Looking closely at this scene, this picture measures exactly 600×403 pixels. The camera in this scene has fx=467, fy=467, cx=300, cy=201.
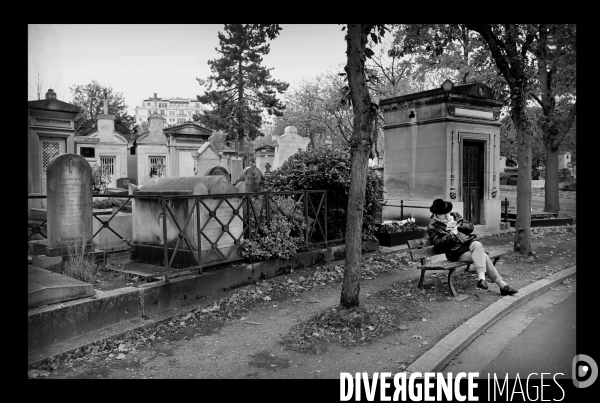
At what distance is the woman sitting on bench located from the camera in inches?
297

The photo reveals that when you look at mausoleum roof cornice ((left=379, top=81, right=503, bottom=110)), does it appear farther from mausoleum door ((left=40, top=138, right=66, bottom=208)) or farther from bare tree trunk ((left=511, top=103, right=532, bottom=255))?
mausoleum door ((left=40, top=138, right=66, bottom=208))

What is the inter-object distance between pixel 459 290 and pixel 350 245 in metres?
2.84

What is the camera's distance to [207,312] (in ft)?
20.9

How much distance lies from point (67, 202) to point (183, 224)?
208 cm

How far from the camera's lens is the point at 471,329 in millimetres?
5691

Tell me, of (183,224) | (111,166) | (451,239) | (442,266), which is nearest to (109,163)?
(111,166)

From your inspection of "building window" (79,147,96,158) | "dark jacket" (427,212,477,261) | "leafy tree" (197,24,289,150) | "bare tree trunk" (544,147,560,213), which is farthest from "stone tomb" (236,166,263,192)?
"leafy tree" (197,24,289,150)

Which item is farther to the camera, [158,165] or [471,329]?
[158,165]

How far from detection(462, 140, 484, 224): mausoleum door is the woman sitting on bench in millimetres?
6389

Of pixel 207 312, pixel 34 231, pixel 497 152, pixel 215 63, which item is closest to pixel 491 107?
pixel 497 152

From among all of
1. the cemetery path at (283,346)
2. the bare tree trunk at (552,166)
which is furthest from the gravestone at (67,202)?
the bare tree trunk at (552,166)

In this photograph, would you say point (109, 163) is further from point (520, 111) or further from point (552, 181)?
point (520, 111)
